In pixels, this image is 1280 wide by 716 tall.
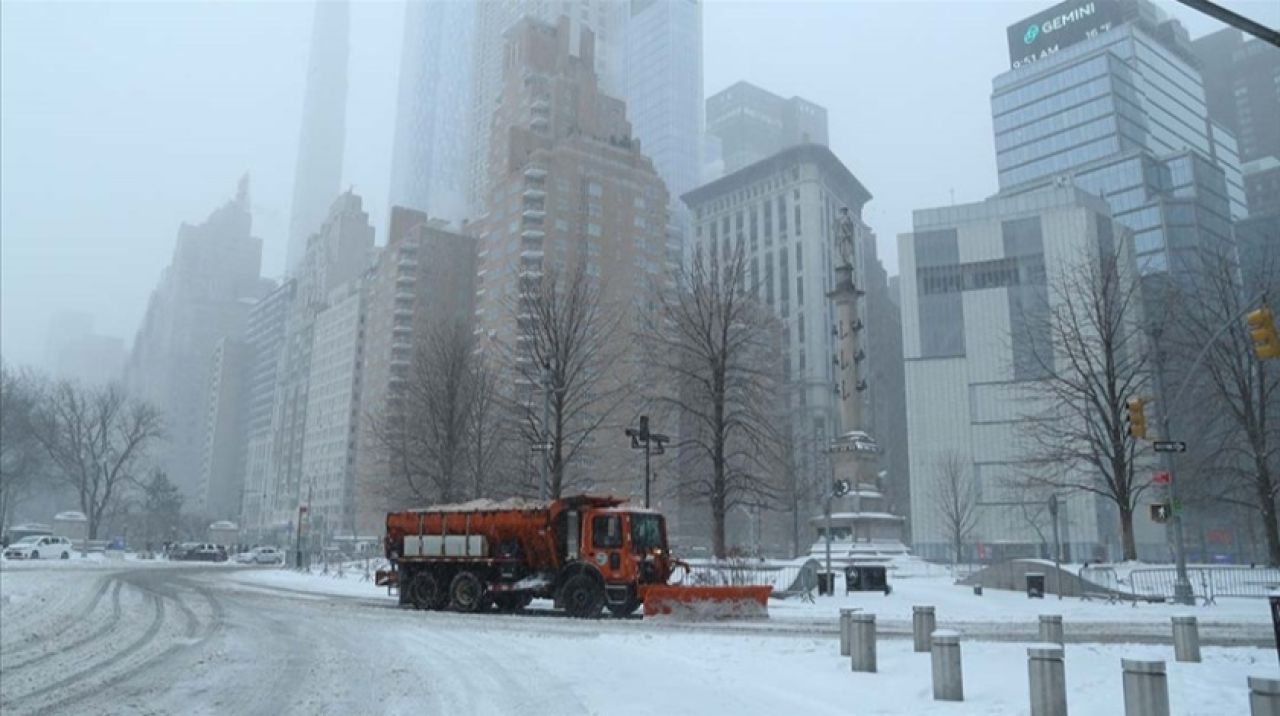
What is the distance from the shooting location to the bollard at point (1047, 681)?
718cm

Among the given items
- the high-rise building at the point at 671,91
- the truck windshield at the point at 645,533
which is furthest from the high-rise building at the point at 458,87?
the truck windshield at the point at 645,533

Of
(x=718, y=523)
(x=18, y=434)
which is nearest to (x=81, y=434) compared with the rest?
(x=18, y=434)

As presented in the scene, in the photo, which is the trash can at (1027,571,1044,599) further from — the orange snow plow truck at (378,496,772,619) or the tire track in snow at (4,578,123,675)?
the tire track in snow at (4,578,123,675)

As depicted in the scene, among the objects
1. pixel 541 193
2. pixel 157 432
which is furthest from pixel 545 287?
pixel 541 193

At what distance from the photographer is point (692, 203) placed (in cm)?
15675

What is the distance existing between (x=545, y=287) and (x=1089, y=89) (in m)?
118

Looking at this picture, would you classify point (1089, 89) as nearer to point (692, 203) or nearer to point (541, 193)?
point (692, 203)

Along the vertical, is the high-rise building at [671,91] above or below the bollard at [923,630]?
above

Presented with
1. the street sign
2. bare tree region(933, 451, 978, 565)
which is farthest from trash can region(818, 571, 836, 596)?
bare tree region(933, 451, 978, 565)

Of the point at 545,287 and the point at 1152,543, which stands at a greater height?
the point at 545,287

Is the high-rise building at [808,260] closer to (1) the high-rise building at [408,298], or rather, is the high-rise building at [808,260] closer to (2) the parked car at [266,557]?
(1) the high-rise building at [408,298]

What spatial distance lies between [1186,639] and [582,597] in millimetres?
12205

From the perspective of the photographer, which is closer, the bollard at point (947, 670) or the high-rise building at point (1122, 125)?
the bollard at point (947, 670)

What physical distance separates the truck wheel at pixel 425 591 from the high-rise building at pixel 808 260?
10702 cm
